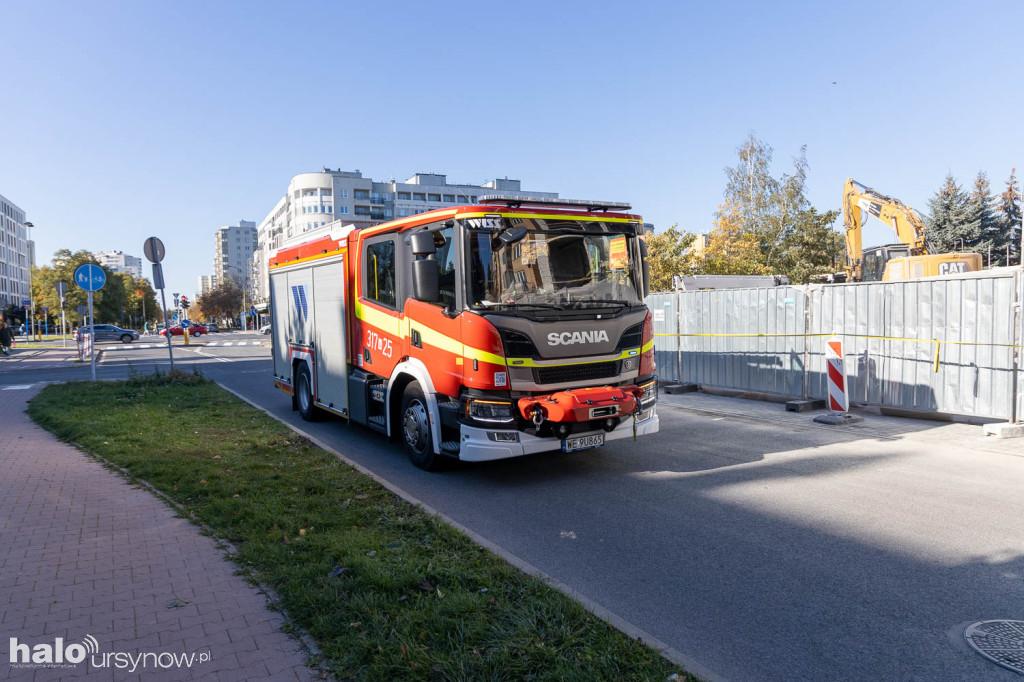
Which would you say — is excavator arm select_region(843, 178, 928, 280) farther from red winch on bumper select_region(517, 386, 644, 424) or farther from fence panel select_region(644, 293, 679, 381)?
red winch on bumper select_region(517, 386, 644, 424)

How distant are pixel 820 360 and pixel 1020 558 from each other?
720 centimetres

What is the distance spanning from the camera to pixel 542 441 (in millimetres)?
6953

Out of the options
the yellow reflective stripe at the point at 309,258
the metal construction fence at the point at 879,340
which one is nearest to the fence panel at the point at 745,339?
the metal construction fence at the point at 879,340

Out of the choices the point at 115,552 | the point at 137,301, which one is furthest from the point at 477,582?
the point at 137,301

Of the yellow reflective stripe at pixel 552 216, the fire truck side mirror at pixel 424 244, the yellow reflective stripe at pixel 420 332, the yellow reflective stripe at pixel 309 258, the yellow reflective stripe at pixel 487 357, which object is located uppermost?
the yellow reflective stripe at pixel 552 216

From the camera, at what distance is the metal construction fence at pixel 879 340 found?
945 centimetres

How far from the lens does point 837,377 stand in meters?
10.1

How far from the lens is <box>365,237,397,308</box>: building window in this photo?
8258mm

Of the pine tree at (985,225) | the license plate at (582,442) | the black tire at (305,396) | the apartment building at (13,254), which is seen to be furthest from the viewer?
the apartment building at (13,254)

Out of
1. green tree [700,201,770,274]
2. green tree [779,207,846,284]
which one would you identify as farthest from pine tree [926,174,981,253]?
green tree [700,201,770,274]

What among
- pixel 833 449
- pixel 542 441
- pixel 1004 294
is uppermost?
pixel 1004 294

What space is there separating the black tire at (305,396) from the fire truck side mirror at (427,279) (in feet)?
15.6

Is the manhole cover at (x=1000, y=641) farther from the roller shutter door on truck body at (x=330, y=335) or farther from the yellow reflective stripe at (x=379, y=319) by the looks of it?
the roller shutter door on truck body at (x=330, y=335)

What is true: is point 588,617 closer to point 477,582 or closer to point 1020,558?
point 477,582
